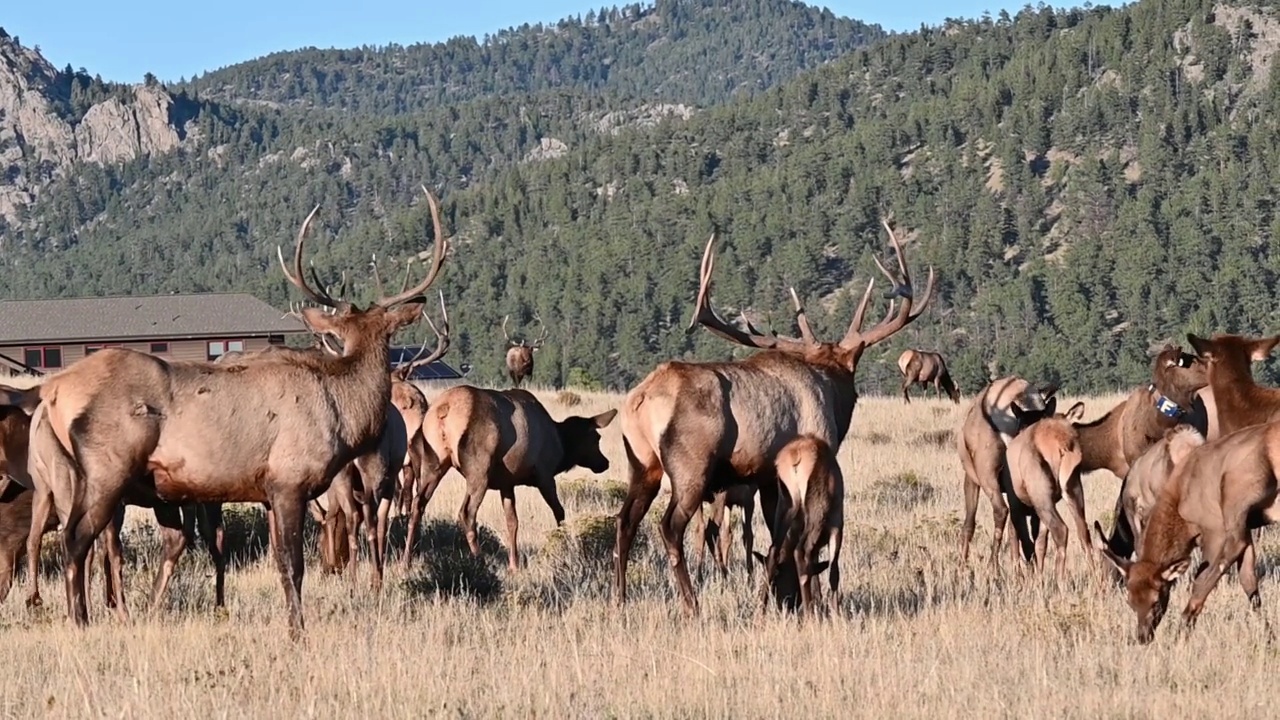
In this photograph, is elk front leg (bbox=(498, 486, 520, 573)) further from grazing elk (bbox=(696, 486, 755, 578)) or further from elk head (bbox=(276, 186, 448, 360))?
elk head (bbox=(276, 186, 448, 360))

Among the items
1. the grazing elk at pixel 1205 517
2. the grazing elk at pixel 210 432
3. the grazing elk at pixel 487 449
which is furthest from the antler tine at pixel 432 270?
the grazing elk at pixel 1205 517

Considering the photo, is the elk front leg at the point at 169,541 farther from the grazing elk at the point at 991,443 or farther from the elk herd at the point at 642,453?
the grazing elk at the point at 991,443

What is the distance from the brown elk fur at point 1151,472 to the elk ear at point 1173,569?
4.92 feet

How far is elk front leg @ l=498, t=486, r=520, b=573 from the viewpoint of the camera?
14.5 meters

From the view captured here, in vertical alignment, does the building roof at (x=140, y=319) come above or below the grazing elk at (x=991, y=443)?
below

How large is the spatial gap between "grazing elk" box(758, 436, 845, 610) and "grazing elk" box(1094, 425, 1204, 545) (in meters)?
2.09

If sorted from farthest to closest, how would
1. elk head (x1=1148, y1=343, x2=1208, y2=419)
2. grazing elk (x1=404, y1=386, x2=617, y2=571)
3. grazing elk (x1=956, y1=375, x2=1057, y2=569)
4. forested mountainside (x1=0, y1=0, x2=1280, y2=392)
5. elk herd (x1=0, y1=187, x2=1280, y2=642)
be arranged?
forested mountainside (x1=0, y1=0, x2=1280, y2=392) → grazing elk (x1=404, y1=386, x2=617, y2=571) → grazing elk (x1=956, y1=375, x2=1057, y2=569) → elk head (x1=1148, y1=343, x2=1208, y2=419) → elk herd (x1=0, y1=187, x2=1280, y2=642)

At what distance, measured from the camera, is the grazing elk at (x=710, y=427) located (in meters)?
10.7

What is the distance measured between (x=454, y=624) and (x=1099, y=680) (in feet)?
12.2

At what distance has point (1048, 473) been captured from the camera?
44.5ft

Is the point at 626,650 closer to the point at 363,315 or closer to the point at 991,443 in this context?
the point at 363,315

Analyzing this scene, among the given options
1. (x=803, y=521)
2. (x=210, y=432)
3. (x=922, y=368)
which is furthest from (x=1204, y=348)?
(x=922, y=368)

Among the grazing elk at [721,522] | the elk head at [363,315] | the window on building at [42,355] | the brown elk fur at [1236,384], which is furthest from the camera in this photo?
the window on building at [42,355]

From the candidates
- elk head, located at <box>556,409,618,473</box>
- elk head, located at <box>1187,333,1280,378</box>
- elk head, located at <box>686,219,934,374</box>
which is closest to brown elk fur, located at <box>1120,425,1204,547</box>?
elk head, located at <box>1187,333,1280,378</box>
